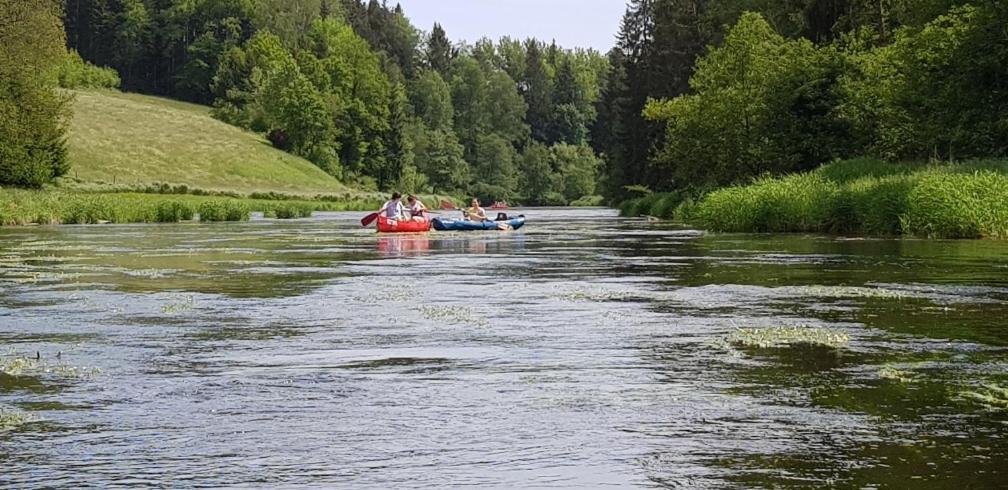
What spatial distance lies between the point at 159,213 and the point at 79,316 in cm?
5170

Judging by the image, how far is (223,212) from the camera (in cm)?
7038

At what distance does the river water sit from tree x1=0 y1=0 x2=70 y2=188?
50601mm

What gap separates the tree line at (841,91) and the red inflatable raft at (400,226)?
18615 mm

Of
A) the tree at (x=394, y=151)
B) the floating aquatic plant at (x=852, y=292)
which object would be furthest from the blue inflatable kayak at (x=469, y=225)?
the tree at (x=394, y=151)

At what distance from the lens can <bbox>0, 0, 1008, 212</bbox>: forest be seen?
47.4m

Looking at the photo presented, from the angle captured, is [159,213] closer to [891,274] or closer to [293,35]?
[891,274]

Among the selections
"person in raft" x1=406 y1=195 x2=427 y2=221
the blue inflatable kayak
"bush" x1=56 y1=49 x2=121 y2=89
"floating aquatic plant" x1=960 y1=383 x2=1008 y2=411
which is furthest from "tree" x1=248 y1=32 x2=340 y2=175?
"floating aquatic plant" x1=960 y1=383 x2=1008 y2=411

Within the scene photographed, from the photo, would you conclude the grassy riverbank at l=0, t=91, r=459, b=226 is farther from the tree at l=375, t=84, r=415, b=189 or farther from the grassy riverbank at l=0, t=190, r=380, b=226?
the tree at l=375, t=84, r=415, b=189

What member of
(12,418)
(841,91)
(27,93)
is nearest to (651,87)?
(841,91)

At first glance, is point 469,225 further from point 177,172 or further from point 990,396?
point 177,172

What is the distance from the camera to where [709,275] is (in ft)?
74.6

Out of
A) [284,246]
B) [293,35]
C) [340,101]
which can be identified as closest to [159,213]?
[284,246]

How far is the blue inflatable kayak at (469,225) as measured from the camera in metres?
47.9

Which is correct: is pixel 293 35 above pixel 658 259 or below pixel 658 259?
above
